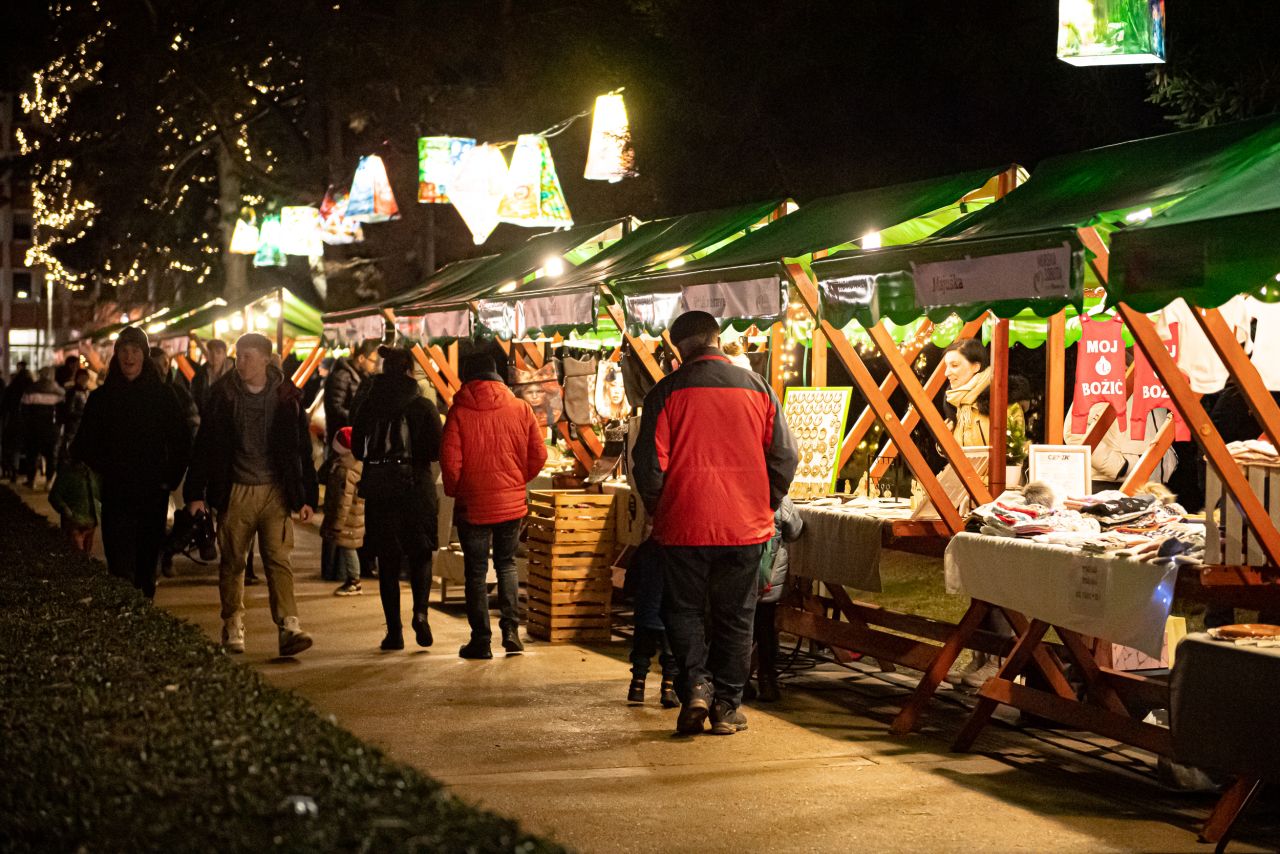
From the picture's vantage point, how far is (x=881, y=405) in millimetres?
8633

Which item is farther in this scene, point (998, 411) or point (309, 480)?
point (309, 480)

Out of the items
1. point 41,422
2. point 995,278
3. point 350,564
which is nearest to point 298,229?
point 41,422

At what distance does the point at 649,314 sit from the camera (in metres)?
10.2

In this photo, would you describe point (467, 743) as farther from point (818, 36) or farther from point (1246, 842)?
point (818, 36)

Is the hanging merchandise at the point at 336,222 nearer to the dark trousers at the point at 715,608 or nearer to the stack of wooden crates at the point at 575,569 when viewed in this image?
the stack of wooden crates at the point at 575,569

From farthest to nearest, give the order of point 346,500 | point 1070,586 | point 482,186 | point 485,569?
1. point 482,186
2. point 346,500
3. point 485,569
4. point 1070,586

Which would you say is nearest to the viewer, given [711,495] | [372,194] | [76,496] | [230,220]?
[711,495]

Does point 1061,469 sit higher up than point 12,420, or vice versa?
point 12,420

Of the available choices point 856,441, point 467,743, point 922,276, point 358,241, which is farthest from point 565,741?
point 358,241

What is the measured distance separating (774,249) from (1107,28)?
88.1 inches

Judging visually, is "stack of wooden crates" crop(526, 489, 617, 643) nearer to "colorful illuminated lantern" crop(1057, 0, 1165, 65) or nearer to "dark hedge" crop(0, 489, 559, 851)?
"colorful illuminated lantern" crop(1057, 0, 1165, 65)

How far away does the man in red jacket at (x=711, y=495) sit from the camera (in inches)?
299

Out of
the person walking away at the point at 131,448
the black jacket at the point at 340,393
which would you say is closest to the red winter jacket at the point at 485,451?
the person walking away at the point at 131,448

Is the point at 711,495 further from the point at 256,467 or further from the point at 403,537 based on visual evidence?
the point at 256,467
